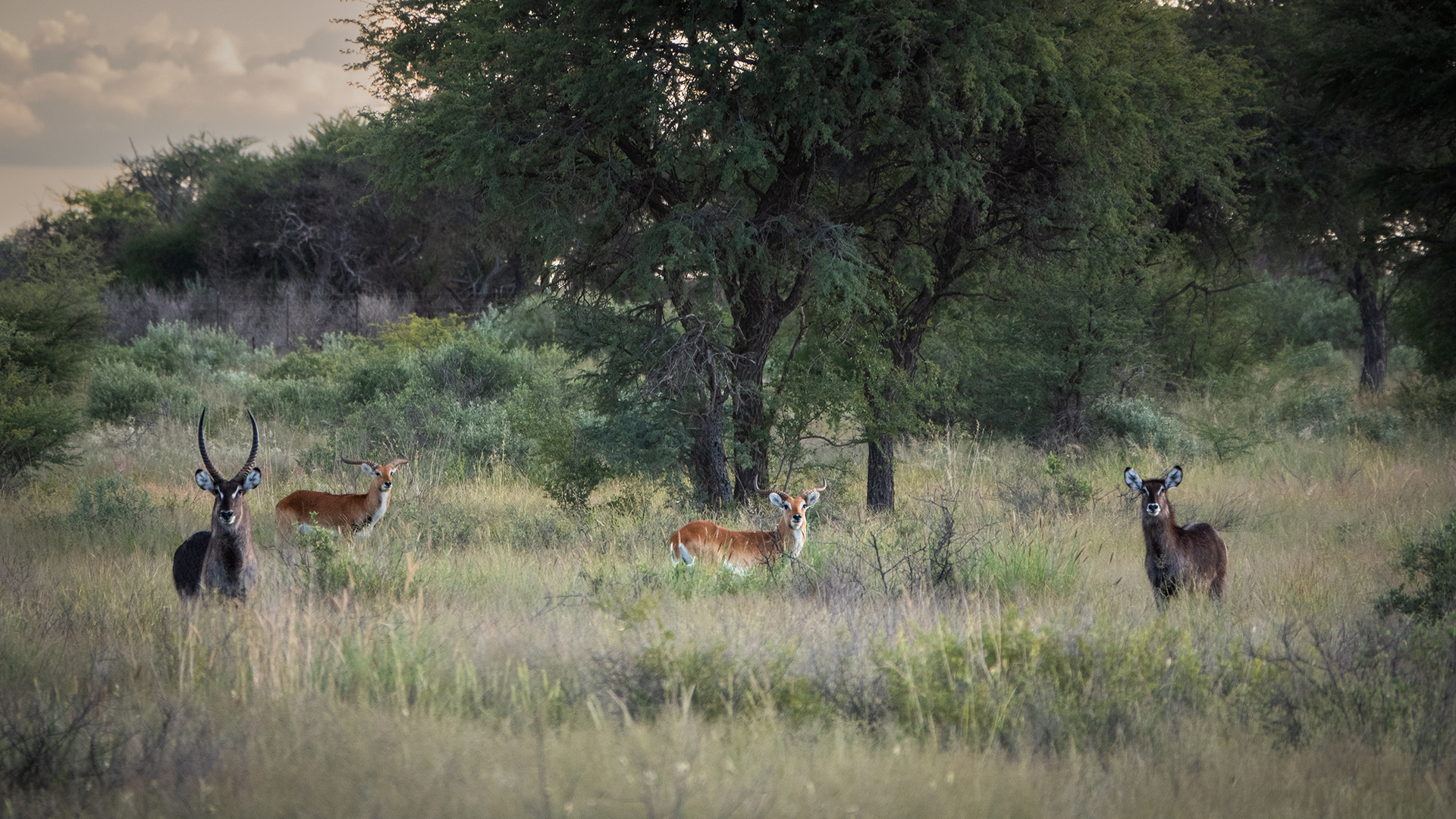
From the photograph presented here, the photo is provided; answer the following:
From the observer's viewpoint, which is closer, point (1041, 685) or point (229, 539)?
point (1041, 685)

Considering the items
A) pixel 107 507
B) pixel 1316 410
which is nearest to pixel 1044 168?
pixel 107 507

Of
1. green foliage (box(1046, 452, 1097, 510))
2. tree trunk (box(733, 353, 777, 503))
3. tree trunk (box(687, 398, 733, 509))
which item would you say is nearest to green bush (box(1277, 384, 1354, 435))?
green foliage (box(1046, 452, 1097, 510))

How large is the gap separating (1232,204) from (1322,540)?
6681mm

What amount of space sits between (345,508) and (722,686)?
20.5 ft

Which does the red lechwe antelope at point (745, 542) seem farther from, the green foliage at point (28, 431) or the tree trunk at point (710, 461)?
the green foliage at point (28, 431)

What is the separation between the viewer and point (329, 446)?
15070 millimetres

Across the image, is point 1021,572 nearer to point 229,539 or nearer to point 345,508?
point 229,539

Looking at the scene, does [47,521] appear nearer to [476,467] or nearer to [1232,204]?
[476,467]

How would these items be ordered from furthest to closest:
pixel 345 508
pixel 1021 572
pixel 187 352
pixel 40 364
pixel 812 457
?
pixel 187 352 → pixel 812 457 → pixel 40 364 → pixel 345 508 → pixel 1021 572

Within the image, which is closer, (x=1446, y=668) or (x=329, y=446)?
(x=1446, y=668)

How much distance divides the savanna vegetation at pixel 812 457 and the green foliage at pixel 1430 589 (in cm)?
4

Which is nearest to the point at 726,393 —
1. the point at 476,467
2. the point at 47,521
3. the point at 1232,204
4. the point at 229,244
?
the point at 476,467

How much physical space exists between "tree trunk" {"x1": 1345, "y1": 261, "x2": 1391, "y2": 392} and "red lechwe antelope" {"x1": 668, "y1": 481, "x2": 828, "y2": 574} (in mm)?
20181

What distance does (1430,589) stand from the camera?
20.8 feet
